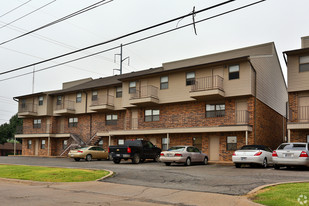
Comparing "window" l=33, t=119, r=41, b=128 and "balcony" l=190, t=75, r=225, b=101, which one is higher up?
"balcony" l=190, t=75, r=225, b=101

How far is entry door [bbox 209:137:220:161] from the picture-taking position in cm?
2608

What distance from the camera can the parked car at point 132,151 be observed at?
22453mm

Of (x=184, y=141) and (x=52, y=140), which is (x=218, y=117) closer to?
(x=184, y=141)

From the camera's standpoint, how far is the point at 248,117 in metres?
24.7

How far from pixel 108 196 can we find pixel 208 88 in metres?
17.7

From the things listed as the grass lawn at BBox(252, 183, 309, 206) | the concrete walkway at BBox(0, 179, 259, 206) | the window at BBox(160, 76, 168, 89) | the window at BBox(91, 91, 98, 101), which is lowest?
the concrete walkway at BBox(0, 179, 259, 206)

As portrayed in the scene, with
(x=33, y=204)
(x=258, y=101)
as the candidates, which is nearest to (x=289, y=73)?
(x=258, y=101)

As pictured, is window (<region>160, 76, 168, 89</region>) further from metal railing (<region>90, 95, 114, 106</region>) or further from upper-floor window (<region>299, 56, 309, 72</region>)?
upper-floor window (<region>299, 56, 309, 72</region>)

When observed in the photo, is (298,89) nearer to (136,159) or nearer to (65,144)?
(136,159)

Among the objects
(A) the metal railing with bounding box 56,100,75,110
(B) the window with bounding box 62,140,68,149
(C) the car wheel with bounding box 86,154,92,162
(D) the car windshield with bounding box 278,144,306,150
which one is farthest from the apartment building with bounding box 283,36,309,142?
(B) the window with bounding box 62,140,68,149

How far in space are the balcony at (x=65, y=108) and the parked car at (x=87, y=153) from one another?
35.1 feet

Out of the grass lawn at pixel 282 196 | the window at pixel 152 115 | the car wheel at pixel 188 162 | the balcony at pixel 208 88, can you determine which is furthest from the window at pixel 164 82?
the grass lawn at pixel 282 196

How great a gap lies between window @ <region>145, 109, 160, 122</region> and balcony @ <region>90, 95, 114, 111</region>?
194 inches

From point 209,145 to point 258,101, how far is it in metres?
5.33
